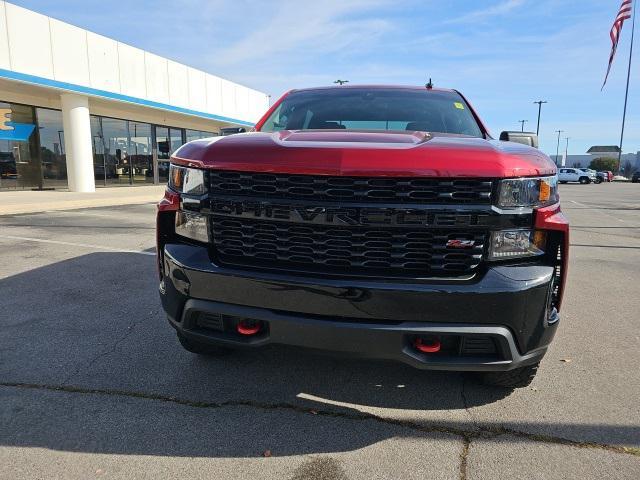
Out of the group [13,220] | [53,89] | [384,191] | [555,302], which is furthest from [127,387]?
[53,89]

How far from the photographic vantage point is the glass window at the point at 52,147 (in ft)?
55.7

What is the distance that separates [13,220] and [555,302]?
1033 centimetres

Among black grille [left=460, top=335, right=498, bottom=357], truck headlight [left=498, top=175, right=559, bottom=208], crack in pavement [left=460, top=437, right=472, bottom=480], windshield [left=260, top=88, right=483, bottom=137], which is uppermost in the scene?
windshield [left=260, top=88, right=483, bottom=137]

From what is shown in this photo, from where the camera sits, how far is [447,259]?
6.72 feet

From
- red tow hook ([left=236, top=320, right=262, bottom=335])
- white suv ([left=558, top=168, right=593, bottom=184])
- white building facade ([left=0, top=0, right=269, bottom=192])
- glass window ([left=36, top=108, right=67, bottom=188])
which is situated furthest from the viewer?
white suv ([left=558, top=168, right=593, bottom=184])

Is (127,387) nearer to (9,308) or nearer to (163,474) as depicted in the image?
(163,474)

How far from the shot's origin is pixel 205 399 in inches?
99.0

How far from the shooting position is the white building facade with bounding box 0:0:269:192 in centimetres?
1399

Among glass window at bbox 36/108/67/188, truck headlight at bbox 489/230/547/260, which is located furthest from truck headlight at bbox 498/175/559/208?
glass window at bbox 36/108/67/188

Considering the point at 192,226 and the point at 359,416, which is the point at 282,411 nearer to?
the point at 359,416

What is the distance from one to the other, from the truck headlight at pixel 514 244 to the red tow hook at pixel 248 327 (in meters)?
1.09

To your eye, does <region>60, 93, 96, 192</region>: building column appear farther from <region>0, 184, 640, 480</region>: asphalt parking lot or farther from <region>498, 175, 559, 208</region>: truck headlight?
<region>498, 175, 559, 208</region>: truck headlight

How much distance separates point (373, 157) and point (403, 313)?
0.68m

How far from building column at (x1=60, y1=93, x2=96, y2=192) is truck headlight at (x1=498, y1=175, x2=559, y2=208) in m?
17.2
